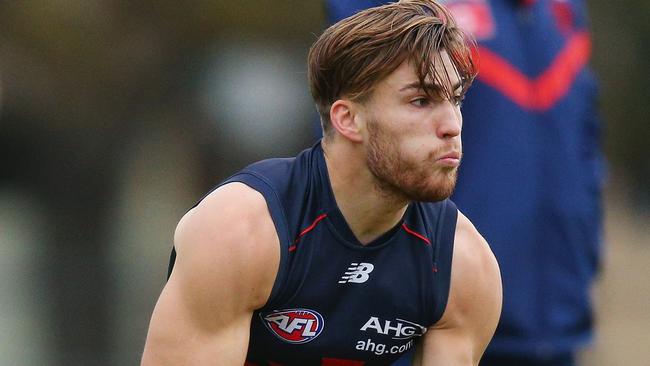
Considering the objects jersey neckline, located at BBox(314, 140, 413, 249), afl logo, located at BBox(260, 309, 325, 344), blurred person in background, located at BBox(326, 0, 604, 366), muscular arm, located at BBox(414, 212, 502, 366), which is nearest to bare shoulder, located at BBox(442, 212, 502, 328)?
muscular arm, located at BBox(414, 212, 502, 366)

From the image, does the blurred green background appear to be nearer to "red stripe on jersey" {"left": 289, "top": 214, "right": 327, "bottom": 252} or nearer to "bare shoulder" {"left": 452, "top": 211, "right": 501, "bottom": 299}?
"bare shoulder" {"left": 452, "top": 211, "right": 501, "bottom": 299}

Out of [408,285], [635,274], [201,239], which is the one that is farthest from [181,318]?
[635,274]

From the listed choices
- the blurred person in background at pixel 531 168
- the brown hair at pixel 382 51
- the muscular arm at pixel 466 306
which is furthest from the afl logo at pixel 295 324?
the blurred person in background at pixel 531 168

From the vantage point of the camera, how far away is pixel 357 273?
122 inches

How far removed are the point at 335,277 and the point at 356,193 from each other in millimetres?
211

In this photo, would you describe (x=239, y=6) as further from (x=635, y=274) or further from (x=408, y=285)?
(x=635, y=274)

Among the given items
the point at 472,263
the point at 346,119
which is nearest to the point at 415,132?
the point at 346,119

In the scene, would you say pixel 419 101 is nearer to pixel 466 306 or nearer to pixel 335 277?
pixel 335 277

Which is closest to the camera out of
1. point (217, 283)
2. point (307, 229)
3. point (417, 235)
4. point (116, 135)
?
point (217, 283)

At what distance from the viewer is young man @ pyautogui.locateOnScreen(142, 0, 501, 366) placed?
296cm

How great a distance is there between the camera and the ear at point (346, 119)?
3055 millimetres

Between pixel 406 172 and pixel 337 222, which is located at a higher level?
pixel 406 172

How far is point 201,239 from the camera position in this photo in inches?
115

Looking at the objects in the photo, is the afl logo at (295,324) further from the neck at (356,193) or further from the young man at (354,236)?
the neck at (356,193)
